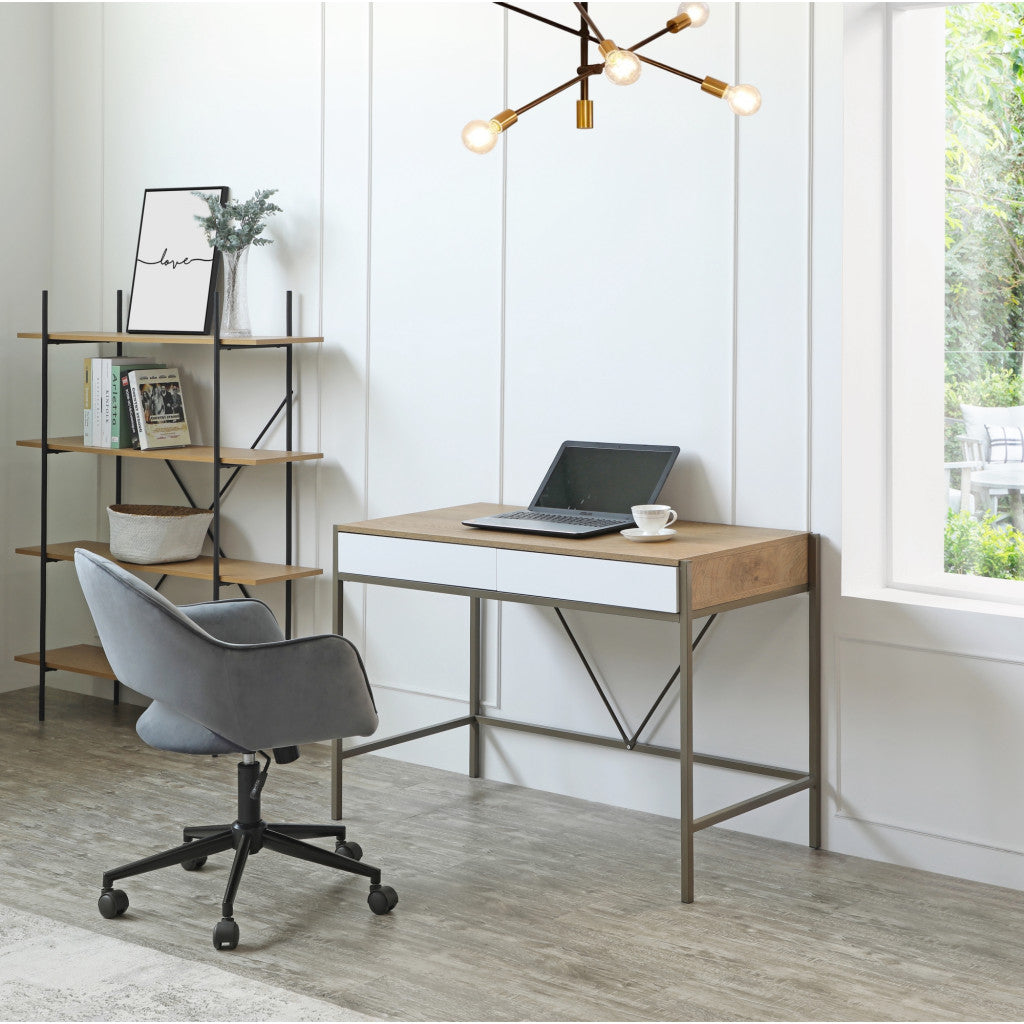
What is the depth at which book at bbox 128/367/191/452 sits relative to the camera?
184 inches

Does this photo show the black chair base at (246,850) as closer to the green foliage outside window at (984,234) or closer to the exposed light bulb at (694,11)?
the green foliage outside window at (984,234)

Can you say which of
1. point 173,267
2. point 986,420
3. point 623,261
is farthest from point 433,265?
point 986,420

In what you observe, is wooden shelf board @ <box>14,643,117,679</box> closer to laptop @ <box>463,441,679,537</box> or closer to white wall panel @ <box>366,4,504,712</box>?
white wall panel @ <box>366,4,504,712</box>

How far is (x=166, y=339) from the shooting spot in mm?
4621

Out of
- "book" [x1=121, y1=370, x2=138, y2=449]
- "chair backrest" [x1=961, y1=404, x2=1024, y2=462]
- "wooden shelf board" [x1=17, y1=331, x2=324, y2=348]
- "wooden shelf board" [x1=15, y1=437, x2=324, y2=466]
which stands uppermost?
"wooden shelf board" [x1=17, y1=331, x2=324, y2=348]

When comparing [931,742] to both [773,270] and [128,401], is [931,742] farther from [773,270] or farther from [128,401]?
[128,401]

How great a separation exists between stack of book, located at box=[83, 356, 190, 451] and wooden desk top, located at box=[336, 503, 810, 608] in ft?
4.04

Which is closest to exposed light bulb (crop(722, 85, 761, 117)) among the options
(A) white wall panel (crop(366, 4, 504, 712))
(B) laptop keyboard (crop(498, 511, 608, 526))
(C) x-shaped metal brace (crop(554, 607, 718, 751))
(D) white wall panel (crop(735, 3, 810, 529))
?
(D) white wall panel (crop(735, 3, 810, 529))

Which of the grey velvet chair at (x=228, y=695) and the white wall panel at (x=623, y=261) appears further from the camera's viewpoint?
the white wall panel at (x=623, y=261)

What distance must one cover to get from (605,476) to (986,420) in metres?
0.98

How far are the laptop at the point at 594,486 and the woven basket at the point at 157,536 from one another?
1273 millimetres

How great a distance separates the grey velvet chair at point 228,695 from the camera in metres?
2.99

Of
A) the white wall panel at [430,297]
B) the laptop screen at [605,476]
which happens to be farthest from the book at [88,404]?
the laptop screen at [605,476]

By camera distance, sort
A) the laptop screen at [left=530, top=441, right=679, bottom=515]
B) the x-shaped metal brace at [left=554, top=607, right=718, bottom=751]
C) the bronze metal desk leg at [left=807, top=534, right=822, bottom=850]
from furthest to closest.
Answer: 1. the x-shaped metal brace at [left=554, top=607, right=718, bottom=751]
2. the laptop screen at [left=530, top=441, right=679, bottom=515]
3. the bronze metal desk leg at [left=807, top=534, right=822, bottom=850]
